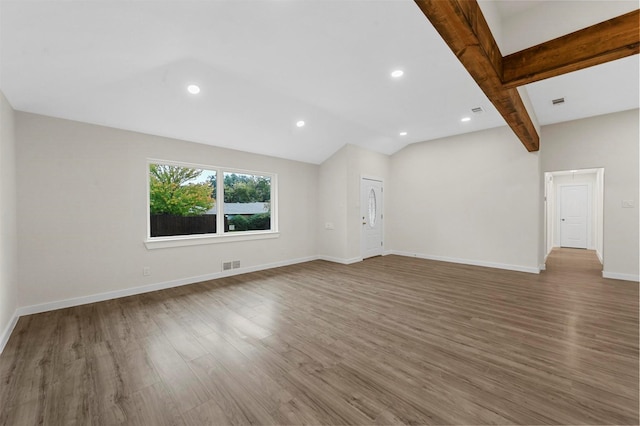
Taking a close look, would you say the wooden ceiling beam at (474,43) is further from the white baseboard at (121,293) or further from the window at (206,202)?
the white baseboard at (121,293)

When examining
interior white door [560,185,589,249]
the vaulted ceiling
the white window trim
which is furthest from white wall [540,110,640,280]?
the white window trim

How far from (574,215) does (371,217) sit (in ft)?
22.7

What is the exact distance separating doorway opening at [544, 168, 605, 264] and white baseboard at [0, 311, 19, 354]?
1097 cm

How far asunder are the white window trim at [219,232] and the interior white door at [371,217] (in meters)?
2.15

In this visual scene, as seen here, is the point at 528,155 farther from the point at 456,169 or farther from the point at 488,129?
the point at 456,169

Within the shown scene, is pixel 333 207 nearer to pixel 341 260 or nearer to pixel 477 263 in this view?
pixel 341 260

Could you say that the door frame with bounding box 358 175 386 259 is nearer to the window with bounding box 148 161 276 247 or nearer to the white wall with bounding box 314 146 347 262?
the white wall with bounding box 314 146 347 262

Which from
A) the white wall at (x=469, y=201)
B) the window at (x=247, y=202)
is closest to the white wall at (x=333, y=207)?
the window at (x=247, y=202)

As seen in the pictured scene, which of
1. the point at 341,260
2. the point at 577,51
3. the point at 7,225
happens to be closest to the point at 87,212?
the point at 7,225

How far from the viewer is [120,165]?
373cm

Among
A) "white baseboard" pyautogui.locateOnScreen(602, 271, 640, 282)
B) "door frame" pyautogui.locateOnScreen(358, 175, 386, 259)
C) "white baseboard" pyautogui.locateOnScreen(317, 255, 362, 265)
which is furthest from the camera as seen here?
"door frame" pyautogui.locateOnScreen(358, 175, 386, 259)

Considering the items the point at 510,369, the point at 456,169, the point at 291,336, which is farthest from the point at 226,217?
the point at 456,169

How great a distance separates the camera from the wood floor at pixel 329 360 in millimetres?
1599

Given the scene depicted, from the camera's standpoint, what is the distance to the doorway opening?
7.78 metres
